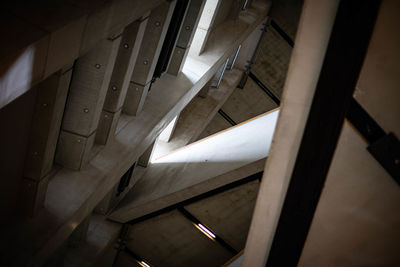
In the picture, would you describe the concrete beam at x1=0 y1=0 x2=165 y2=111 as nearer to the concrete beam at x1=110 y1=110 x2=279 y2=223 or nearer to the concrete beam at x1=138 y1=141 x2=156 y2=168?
the concrete beam at x1=110 y1=110 x2=279 y2=223

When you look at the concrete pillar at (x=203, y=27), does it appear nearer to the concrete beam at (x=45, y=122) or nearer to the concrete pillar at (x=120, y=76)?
the concrete pillar at (x=120, y=76)

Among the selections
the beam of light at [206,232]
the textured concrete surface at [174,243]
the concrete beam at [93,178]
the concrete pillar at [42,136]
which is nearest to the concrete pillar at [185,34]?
the concrete beam at [93,178]

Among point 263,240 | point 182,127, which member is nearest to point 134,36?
point 263,240

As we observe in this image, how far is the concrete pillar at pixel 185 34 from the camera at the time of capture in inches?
309

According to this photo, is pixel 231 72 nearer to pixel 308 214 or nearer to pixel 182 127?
pixel 182 127

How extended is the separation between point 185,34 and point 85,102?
360cm

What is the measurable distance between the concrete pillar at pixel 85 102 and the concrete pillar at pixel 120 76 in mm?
509

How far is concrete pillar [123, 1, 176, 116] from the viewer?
6.12 meters

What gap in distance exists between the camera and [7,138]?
3.87 meters

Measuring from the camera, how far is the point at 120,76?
550 centimetres

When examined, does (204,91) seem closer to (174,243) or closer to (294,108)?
(174,243)

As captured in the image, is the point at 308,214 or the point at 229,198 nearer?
the point at 308,214

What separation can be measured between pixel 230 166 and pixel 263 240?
14.7ft

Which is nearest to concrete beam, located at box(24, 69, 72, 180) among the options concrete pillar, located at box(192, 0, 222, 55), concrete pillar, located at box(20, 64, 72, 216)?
concrete pillar, located at box(20, 64, 72, 216)
